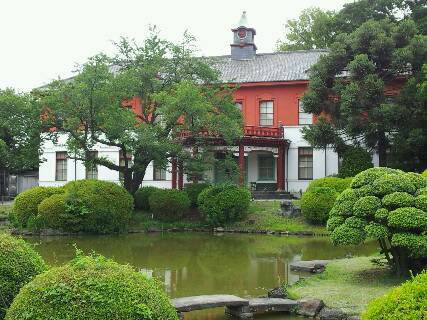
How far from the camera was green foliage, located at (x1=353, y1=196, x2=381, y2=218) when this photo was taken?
10398 millimetres

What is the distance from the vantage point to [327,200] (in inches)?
899

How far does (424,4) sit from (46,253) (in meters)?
24.6

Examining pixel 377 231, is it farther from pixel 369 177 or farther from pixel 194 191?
pixel 194 191

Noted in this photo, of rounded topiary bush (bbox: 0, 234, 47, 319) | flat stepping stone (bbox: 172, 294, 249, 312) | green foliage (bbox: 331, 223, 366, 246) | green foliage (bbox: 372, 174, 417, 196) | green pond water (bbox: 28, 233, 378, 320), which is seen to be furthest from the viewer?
green pond water (bbox: 28, 233, 378, 320)

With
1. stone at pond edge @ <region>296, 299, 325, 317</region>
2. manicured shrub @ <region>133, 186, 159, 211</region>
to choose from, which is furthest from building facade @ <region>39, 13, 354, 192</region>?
stone at pond edge @ <region>296, 299, 325, 317</region>

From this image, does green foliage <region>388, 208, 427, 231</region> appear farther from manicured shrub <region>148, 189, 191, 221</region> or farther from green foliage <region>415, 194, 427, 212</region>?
manicured shrub <region>148, 189, 191, 221</region>

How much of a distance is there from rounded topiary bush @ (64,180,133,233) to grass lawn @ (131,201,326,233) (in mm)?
1516

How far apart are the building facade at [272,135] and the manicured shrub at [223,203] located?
4952 mm

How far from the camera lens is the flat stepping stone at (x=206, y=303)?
26.8 ft

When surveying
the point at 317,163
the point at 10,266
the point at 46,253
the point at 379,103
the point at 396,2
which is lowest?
the point at 46,253

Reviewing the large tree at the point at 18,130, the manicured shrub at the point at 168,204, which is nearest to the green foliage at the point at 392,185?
the manicured shrub at the point at 168,204

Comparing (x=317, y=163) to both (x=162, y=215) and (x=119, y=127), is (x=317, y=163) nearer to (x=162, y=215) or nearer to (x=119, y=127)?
(x=162, y=215)

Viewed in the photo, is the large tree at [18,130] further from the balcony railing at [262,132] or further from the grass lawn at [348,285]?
the grass lawn at [348,285]

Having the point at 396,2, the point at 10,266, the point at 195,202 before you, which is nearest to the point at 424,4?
the point at 396,2
